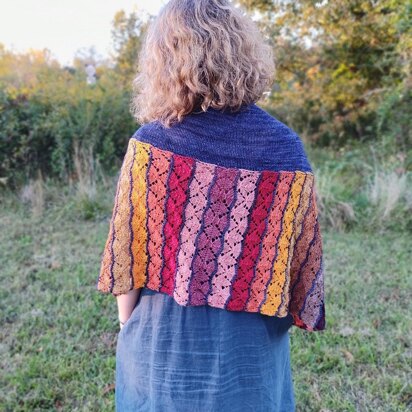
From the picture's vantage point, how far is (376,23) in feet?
28.1

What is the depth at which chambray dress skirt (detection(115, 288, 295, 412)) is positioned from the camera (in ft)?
4.80

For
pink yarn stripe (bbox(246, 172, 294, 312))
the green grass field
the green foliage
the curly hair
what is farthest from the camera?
the green foliage

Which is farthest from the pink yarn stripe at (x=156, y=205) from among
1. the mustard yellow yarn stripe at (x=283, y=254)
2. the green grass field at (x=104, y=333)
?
the green grass field at (x=104, y=333)

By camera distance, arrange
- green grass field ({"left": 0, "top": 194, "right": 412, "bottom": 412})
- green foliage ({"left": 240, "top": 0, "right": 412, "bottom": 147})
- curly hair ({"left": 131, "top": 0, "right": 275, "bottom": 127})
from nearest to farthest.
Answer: curly hair ({"left": 131, "top": 0, "right": 275, "bottom": 127}) < green grass field ({"left": 0, "top": 194, "right": 412, "bottom": 412}) < green foliage ({"left": 240, "top": 0, "right": 412, "bottom": 147})

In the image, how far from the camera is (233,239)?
4.65 ft

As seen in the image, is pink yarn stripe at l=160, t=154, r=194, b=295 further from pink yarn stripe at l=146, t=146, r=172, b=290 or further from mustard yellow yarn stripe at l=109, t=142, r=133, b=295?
mustard yellow yarn stripe at l=109, t=142, r=133, b=295

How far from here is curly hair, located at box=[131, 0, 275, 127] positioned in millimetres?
1312

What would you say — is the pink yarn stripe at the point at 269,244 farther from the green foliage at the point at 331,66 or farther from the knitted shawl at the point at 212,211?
the green foliage at the point at 331,66

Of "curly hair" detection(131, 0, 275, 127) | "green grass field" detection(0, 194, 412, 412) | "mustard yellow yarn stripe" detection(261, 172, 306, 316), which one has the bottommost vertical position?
"green grass field" detection(0, 194, 412, 412)

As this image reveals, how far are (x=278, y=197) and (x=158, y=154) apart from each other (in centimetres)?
39

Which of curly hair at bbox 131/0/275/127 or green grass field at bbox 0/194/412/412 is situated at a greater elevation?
curly hair at bbox 131/0/275/127

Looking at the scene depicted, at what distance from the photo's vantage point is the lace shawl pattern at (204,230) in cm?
135

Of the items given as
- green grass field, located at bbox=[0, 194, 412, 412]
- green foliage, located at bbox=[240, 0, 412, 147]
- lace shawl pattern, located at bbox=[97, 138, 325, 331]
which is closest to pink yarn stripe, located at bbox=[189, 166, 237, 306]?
lace shawl pattern, located at bbox=[97, 138, 325, 331]

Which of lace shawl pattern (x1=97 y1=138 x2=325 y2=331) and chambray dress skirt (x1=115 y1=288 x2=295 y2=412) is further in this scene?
chambray dress skirt (x1=115 y1=288 x2=295 y2=412)
